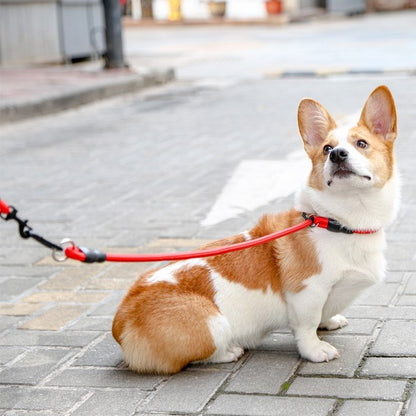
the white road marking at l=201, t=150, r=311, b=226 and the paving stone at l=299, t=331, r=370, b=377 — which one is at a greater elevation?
the paving stone at l=299, t=331, r=370, b=377

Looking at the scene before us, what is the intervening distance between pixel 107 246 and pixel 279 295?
210cm

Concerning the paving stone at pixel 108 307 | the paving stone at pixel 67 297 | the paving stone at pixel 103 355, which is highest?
the paving stone at pixel 103 355

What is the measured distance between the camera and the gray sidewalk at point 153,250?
3158 millimetres

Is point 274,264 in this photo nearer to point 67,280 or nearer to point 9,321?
point 9,321

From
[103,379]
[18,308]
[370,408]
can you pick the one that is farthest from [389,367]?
[18,308]

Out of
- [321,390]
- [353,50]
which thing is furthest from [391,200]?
[353,50]

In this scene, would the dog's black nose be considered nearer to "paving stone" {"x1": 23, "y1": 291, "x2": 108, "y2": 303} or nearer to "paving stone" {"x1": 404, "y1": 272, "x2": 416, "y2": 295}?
"paving stone" {"x1": 404, "y1": 272, "x2": 416, "y2": 295}

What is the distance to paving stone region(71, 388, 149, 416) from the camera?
3.08 m

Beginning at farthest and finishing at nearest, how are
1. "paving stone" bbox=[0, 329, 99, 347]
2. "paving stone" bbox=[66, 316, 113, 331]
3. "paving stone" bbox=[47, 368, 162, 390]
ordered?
1. "paving stone" bbox=[66, 316, 113, 331]
2. "paving stone" bbox=[0, 329, 99, 347]
3. "paving stone" bbox=[47, 368, 162, 390]

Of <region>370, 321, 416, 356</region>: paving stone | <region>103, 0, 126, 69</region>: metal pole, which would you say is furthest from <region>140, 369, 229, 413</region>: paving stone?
<region>103, 0, 126, 69</region>: metal pole

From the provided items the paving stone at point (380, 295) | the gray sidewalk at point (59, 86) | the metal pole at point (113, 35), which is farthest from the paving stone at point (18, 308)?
the metal pole at point (113, 35)

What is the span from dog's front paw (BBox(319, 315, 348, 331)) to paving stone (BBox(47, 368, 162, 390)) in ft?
2.53

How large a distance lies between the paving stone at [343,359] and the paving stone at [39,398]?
846 mm

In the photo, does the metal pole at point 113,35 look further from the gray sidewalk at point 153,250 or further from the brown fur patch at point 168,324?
the brown fur patch at point 168,324
